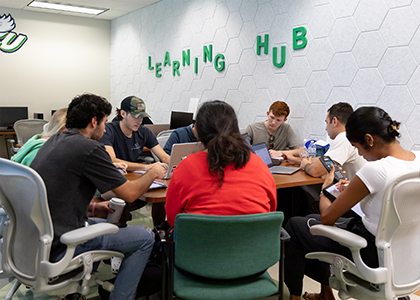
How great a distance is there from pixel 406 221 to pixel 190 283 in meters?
0.93

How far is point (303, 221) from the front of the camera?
2.05 m

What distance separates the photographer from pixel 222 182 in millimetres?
1579

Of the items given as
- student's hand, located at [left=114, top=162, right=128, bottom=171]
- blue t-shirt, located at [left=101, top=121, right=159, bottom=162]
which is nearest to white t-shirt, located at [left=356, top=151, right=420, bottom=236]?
student's hand, located at [left=114, top=162, right=128, bottom=171]

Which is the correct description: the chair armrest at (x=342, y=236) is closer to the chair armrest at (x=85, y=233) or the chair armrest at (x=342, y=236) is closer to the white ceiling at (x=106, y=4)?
the chair armrest at (x=85, y=233)

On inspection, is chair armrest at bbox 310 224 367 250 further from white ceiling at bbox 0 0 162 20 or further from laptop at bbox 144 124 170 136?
white ceiling at bbox 0 0 162 20

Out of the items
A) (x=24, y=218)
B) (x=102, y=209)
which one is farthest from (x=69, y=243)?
(x=102, y=209)

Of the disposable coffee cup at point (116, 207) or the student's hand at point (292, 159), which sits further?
the student's hand at point (292, 159)

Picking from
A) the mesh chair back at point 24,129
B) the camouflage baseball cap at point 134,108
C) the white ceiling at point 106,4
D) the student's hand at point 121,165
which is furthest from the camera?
the white ceiling at point 106,4

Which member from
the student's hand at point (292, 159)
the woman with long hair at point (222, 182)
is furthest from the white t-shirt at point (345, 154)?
the woman with long hair at point (222, 182)

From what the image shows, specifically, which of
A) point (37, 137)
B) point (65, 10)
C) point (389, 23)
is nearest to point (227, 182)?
point (37, 137)

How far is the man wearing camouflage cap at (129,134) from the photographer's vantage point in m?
3.18

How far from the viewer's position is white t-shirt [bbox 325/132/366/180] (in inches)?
109

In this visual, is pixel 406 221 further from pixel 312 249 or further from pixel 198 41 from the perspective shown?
pixel 198 41

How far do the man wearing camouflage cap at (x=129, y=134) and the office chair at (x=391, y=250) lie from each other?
1863 mm
